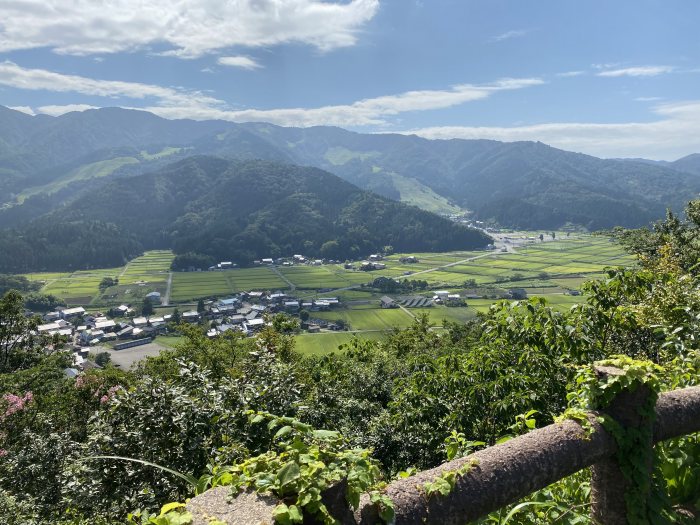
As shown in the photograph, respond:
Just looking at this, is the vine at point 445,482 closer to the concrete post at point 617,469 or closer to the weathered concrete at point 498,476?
the weathered concrete at point 498,476

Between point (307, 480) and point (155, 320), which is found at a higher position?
point (307, 480)

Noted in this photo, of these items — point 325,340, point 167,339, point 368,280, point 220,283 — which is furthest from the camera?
point 220,283

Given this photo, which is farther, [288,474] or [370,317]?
[370,317]

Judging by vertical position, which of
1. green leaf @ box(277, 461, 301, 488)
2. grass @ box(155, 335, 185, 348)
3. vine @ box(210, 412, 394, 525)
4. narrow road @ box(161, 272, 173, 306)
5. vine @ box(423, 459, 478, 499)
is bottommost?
grass @ box(155, 335, 185, 348)

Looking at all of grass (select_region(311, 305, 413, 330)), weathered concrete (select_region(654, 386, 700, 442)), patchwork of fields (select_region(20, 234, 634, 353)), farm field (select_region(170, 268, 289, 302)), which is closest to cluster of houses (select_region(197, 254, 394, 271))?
patchwork of fields (select_region(20, 234, 634, 353))

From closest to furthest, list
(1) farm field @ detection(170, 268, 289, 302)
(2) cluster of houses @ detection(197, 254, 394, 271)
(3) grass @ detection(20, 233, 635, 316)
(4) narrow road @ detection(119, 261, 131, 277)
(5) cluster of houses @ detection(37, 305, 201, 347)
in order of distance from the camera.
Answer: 1. (5) cluster of houses @ detection(37, 305, 201, 347)
2. (3) grass @ detection(20, 233, 635, 316)
3. (1) farm field @ detection(170, 268, 289, 302)
4. (4) narrow road @ detection(119, 261, 131, 277)
5. (2) cluster of houses @ detection(197, 254, 394, 271)

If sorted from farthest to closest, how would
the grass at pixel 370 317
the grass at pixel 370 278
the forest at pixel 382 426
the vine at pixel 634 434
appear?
1. the grass at pixel 370 278
2. the grass at pixel 370 317
3. the vine at pixel 634 434
4. the forest at pixel 382 426

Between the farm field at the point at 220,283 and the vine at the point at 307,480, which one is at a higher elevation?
the vine at the point at 307,480

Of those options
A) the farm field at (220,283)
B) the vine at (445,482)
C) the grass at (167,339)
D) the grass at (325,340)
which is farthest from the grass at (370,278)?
the vine at (445,482)

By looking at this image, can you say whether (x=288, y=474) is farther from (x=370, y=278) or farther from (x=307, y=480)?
(x=370, y=278)

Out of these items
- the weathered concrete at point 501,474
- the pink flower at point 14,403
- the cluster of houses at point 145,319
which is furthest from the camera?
the cluster of houses at point 145,319

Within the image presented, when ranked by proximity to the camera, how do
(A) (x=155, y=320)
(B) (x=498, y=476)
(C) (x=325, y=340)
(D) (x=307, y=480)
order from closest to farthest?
(D) (x=307, y=480), (B) (x=498, y=476), (C) (x=325, y=340), (A) (x=155, y=320)

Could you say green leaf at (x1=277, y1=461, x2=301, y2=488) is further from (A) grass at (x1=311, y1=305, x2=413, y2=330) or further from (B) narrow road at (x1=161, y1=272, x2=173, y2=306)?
(B) narrow road at (x1=161, y1=272, x2=173, y2=306)

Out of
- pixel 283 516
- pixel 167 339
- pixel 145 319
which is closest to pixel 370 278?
pixel 167 339
